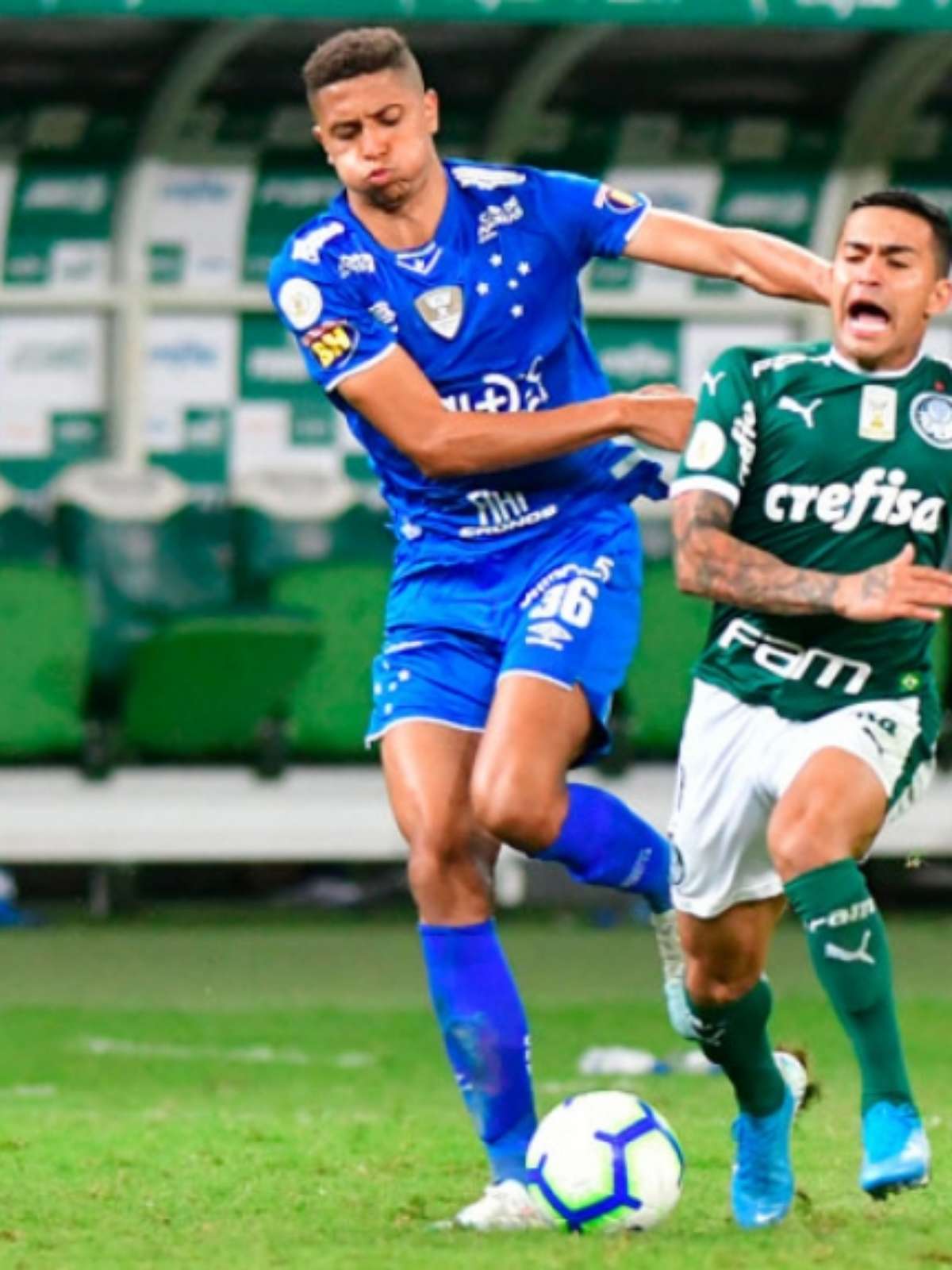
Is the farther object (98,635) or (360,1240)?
(98,635)

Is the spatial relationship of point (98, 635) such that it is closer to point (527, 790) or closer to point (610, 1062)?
point (610, 1062)

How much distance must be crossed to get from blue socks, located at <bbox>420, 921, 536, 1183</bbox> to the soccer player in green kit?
37cm

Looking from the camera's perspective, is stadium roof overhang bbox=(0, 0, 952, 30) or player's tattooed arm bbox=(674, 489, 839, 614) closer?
player's tattooed arm bbox=(674, 489, 839, 614)

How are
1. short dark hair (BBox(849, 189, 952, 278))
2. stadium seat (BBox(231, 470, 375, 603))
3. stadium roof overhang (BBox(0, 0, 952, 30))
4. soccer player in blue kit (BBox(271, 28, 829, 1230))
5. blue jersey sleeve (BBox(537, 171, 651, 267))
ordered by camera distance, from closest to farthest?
short dark hair (BBox(849, 189, 952, 278)) < soccer player in blue kit (BBox(271, 28, 829, 1230)) < blue jersey sleeve (BBox(537, 171, 651, 267)) < stadium roof overhang (BBox(0, 0, 952, 30)) < stadium seat (BBox(231, 470, 375, 603))

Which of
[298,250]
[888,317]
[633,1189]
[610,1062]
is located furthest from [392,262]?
[610,1062]

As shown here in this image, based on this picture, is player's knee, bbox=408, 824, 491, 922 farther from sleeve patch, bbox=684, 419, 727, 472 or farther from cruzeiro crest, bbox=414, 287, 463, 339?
→ cruzeiro crest, bbox=414, 287, 463, 339

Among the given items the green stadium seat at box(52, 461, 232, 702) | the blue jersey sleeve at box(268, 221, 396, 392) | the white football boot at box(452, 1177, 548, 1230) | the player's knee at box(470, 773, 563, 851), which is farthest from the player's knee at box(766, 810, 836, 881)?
the green stadium seat at box(52, 461, 232, 702)

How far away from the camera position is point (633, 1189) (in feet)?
21.4

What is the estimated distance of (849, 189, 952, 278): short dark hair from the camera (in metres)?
6.62

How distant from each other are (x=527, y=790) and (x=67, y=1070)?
4110 millimetres

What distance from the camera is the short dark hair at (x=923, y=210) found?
261 inches

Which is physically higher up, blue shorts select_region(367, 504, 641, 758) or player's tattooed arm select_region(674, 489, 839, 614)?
player's tattooed arm select_region(674, 489, 839, 614)

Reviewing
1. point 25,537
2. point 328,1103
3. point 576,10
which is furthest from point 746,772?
point 25,537

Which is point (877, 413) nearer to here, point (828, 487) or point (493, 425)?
point (828, 487)
